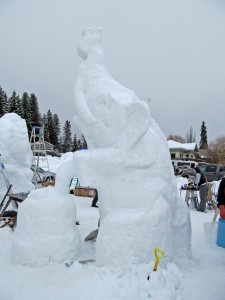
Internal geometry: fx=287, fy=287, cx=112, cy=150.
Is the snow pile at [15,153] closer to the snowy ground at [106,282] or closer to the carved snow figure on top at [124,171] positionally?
the snowy ground at [106,282]

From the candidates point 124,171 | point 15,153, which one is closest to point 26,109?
point 15,153

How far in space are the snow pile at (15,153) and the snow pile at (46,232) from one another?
15.9ft

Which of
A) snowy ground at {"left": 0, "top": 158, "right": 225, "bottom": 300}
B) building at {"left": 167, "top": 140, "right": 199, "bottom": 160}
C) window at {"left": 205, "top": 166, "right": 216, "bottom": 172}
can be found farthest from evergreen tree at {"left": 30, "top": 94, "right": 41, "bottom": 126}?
snowy ground at {"left": 0, "top": 158, "right": 225, "bottom": 300}

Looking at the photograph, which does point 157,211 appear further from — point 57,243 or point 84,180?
point 57,243

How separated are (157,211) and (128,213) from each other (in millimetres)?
345

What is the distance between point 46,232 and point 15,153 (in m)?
5.21

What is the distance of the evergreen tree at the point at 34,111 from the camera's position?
3531cm

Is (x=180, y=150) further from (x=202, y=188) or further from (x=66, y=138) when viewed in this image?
(x=202, y=188)

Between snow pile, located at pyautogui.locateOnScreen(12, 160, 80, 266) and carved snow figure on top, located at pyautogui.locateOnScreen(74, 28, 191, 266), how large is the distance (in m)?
0.48

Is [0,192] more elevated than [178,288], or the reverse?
[0,192]

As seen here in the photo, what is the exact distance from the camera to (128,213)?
3.41 meters

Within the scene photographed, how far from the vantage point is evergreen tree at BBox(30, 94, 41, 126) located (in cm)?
3531

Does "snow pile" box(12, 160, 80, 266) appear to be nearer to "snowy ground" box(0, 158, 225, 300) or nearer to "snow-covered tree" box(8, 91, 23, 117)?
"snowy ground" box(0, 158, 225, 300)

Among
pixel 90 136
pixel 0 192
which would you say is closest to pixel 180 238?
pixel 90 136
